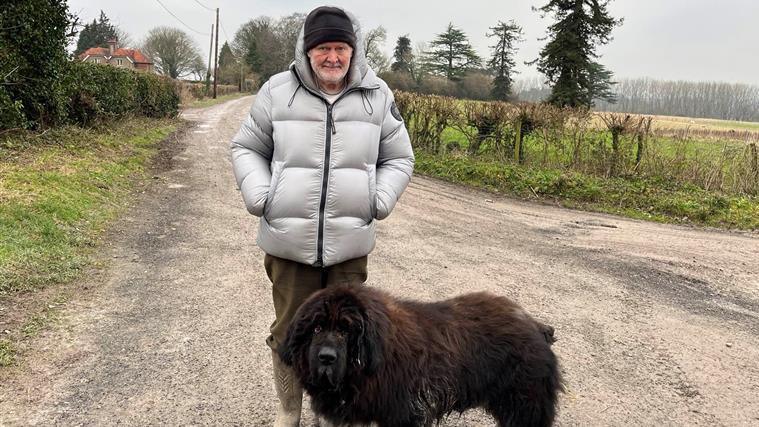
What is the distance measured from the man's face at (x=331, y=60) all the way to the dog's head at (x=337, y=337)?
45.4 inches

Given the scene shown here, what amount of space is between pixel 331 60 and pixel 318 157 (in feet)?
1.73

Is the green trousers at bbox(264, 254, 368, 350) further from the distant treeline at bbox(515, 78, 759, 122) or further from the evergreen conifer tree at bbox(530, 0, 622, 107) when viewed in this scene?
the distant treeline at bbox(515, 78, 759, 122)

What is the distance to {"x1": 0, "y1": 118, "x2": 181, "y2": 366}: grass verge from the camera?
5867mm

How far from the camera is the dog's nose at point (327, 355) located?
2.60m

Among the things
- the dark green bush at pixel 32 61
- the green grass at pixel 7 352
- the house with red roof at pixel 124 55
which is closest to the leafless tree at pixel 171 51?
the house with red roof at pixel 124 55

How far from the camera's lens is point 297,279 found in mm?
3275

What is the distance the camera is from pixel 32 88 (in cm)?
1292

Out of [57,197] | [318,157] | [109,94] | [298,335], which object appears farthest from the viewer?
[109,94]

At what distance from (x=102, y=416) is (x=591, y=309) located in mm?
5030

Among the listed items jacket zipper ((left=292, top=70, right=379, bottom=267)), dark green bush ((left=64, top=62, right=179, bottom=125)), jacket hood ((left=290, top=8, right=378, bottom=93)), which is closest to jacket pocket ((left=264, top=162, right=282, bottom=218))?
jacket zipper ((left=292, top=70, right=379, bottom=267))

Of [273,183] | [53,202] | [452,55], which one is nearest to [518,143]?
[53,202]

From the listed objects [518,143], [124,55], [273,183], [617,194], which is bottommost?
[617,194]

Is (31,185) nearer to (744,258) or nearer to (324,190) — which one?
(324,190)

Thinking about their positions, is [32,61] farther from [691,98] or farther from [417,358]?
[691,98]
